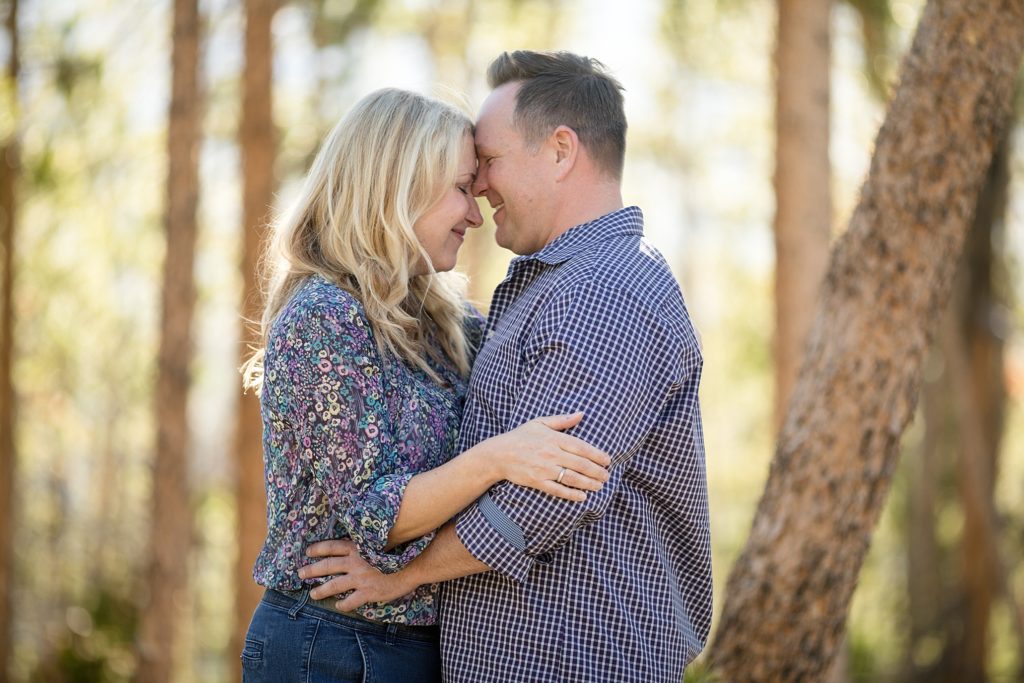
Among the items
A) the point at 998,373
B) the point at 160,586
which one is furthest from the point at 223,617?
the point at 998,373

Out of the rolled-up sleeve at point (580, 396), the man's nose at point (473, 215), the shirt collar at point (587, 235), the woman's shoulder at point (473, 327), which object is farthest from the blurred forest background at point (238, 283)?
the rolled-up sleeve at point (580, 396)

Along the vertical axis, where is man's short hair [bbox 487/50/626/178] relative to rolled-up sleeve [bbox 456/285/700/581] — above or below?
above

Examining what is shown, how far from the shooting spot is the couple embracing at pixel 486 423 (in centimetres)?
222

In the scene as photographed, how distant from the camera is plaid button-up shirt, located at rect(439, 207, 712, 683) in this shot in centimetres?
220

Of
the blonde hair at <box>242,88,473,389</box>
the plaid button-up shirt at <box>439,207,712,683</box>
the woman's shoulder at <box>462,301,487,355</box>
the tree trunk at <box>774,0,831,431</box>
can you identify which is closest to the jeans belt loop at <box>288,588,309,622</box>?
the plaid button-up shirt at <box>439,207,712,683</box>

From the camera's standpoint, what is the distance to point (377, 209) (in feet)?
8.14

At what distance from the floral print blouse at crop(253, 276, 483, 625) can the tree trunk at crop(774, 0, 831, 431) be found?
4353 millimetres

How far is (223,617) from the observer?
580 inches

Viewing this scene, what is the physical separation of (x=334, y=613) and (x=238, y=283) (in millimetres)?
7947

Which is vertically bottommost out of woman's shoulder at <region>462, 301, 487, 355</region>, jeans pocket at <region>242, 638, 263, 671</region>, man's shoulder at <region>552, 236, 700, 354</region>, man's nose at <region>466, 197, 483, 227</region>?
jeans pocket at <region>242, 638, 263, 671</region>

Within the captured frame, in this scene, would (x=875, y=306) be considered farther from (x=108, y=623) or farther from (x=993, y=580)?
(x=108, y=623)

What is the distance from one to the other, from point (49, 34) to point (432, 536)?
8.57 m

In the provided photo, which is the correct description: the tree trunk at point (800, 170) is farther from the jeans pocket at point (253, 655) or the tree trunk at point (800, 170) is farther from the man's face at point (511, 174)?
the jeans pocket at point (253, 655)

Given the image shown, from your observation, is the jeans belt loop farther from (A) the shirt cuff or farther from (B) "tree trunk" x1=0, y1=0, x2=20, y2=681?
(B) "tree trunk" x1=0, y1=0, x2=20, y2=681
